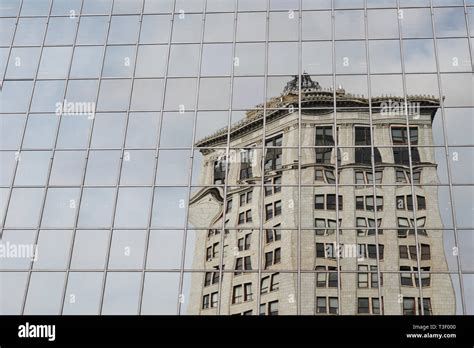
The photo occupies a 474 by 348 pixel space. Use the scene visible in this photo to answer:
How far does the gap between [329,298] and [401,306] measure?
3.01 m

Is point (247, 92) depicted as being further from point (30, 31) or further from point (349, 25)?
point (30, 31)

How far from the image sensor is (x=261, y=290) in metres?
26.1

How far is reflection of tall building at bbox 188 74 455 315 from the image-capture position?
2581 centimetres

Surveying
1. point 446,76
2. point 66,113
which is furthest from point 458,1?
point 66,113

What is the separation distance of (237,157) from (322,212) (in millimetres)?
4793

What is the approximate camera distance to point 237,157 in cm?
2852

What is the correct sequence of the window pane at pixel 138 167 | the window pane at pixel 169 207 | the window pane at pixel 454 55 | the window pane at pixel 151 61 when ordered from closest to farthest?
the window pane at pixel 169 207 < the window pane at pixel 138 167 < the window pane at pixel 454 55 < the window pane at pixel 151 61

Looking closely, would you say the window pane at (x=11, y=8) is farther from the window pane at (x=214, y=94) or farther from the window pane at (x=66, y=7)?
the window pane at (x=214, y=94)

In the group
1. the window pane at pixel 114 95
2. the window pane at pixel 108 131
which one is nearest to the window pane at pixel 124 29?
the window pane at pixel 114 95

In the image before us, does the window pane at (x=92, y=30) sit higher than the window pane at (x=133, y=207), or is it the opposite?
the window pane at (x=92, y=30)

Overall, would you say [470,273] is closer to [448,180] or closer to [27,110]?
[448,180]

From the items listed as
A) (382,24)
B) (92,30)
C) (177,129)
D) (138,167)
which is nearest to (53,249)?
(138,167)

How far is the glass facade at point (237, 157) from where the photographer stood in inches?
1029

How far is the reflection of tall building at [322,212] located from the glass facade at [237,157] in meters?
0.07
